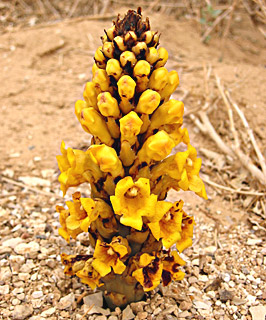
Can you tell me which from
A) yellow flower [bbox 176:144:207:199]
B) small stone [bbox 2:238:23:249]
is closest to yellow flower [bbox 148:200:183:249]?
yellow flower [bbox 176:144:207:199]

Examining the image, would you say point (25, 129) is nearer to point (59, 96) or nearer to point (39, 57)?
point (59, 96)

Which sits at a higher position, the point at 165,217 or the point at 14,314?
the point at 165,217

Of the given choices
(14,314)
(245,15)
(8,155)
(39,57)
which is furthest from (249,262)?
(245,15)

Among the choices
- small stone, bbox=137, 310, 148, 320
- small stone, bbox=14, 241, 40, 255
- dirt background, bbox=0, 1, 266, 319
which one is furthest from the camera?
dirt background, bbox=0, 1, 266, 319

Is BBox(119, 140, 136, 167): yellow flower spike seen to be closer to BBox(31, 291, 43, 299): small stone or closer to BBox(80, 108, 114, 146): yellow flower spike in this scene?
BBox(80, 108, 114, 146): yellow flower spike

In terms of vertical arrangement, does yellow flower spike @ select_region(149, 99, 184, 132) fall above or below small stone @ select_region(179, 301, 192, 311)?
above

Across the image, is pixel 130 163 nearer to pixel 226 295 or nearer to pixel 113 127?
pixel 113 127

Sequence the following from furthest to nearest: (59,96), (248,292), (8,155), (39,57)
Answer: (39,57), (59,96), (8,155), (248,292)
